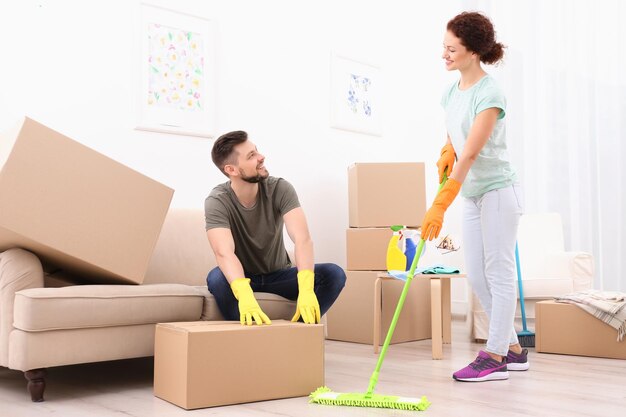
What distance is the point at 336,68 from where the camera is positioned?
409 cm

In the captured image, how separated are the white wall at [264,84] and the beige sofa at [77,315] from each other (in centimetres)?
97

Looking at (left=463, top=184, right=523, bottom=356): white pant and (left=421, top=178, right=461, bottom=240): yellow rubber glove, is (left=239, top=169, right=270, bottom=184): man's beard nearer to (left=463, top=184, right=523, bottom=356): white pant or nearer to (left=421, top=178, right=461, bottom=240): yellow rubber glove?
(left=421, top=178, right=461, bottom=240): yellow rubber glove

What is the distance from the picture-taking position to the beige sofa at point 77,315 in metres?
1.98

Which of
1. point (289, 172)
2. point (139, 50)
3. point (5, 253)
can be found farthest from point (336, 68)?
point (5, 253)

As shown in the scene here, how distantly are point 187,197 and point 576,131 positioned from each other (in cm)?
247

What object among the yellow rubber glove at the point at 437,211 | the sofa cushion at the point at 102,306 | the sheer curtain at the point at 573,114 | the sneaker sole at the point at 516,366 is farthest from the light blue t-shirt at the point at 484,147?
the sheer curtain at the point at 573,114

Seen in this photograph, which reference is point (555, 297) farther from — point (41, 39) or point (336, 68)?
point (41, 39)

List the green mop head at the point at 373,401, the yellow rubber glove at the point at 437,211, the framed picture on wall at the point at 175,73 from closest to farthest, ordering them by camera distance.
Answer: the green mop head at the point at 373,401 → the yellow rubber glove at the point at 437,211 → the framed picture on wall at the point at 175,73

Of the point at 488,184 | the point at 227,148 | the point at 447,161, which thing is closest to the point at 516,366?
the point at 488,184

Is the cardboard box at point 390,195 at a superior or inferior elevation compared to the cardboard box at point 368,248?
superior

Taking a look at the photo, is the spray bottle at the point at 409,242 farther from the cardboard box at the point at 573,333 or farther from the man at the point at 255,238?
the man at the point at 255,238

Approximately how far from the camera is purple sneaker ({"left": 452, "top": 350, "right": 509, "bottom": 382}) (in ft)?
7.56

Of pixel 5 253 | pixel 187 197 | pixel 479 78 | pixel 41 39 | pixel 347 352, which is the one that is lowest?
pixel 347 352

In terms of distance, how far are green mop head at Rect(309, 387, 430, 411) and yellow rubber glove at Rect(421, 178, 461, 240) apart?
0.55m
